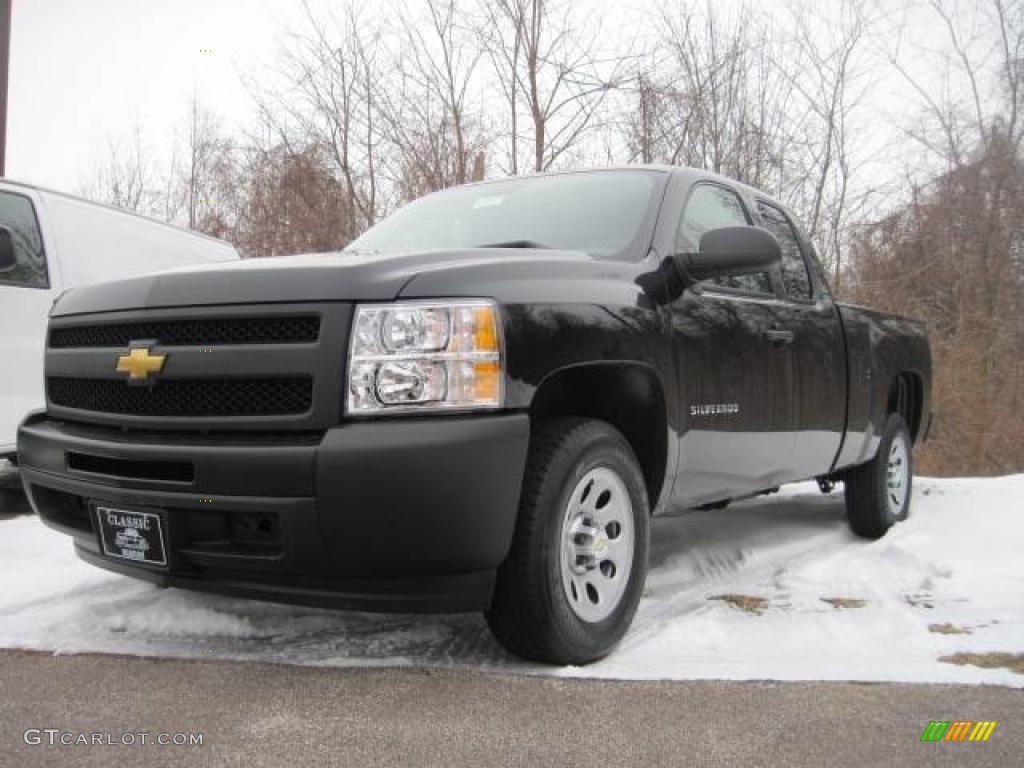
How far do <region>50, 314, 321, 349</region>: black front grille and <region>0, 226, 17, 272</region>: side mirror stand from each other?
11.0ft

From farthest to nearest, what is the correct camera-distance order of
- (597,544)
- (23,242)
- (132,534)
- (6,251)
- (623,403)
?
(23,242) < (6,251) < (623,403) < (597,544) < (132,534)

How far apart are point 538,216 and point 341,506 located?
180 centimetres

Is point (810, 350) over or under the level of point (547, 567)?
over

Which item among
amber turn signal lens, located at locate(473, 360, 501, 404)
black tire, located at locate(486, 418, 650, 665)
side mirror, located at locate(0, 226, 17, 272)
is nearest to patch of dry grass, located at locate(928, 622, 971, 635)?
black tire, located at locate(486, 418, 650, 665)

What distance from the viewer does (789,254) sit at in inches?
189

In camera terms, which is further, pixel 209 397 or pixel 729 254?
pixel 729 254

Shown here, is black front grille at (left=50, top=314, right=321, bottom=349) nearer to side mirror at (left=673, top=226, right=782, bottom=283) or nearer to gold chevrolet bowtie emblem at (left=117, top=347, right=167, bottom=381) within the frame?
gold chevrolet bowtie emblem at (left=117, top=347, right=167, bottom=381)

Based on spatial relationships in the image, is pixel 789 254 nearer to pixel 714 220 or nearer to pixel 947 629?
pixel 714 220

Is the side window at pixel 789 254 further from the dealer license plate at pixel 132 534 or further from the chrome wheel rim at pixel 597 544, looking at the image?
the dealer license plate at pixel 132 534

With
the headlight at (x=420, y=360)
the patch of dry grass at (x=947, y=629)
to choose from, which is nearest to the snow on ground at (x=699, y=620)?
the patch of dry grass at (x=947, y=629)

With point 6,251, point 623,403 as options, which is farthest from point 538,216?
point 6,251

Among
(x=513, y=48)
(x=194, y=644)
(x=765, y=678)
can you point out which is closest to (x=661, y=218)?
(x=765, y=678)

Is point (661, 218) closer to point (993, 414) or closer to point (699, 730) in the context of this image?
point (699, 730)

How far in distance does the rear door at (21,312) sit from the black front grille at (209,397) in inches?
129
